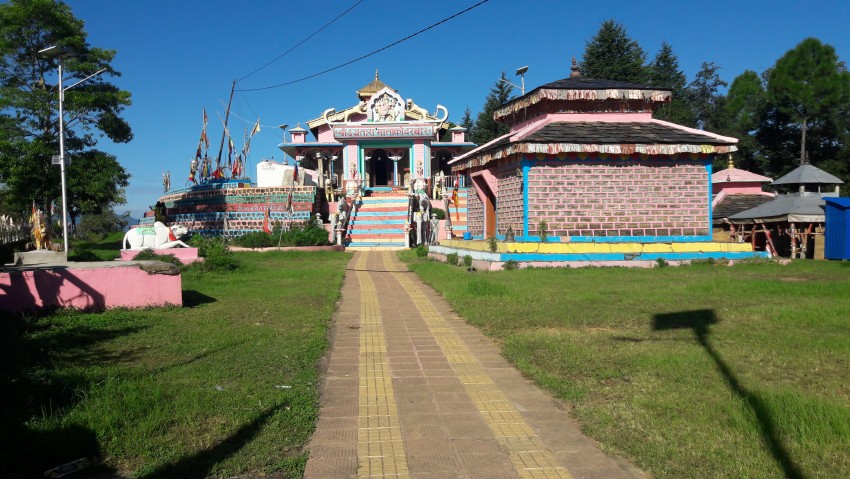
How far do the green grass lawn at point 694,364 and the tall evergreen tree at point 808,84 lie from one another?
3767cm

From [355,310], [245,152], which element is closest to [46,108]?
[245,152]

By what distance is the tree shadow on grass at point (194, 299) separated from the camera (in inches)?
431

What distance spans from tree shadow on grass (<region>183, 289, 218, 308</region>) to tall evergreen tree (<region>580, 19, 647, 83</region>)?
3730 centimetres

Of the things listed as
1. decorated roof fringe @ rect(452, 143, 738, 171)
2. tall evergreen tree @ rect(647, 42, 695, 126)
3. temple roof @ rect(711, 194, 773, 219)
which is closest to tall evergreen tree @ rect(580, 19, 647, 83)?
tall evergreen tree @ rect(647, 42, 695, 126)

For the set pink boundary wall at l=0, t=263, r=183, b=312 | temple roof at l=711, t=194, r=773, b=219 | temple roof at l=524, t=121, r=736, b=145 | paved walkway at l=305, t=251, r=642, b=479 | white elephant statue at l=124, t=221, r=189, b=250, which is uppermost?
temple roof at l=524, t=121, r=736, b=145

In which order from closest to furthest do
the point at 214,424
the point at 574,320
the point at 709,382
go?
1. the point at 214,424
2. the point at 709,382
3. the point at 574,320

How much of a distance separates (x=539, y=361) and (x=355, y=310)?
4918mm

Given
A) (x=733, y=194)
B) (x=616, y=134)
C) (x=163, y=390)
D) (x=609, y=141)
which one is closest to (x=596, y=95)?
(x=616, y=134)

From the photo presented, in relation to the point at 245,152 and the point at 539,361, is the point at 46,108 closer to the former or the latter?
the point at 245,152

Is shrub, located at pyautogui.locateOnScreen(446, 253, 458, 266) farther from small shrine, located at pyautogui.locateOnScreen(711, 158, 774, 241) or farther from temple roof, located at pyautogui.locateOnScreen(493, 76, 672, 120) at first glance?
small shrine, located at pyautogui.locateOnScreen(711, 158, 774, 241)

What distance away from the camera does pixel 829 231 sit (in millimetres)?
20000

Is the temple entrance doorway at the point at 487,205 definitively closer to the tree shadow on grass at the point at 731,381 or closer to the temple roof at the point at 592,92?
the temple roof at the point at 592,92

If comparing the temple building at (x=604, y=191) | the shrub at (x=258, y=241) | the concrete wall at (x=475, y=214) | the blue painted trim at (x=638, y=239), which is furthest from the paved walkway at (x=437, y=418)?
the shrub at (x=258, y=241)

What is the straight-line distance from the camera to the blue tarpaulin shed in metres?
19.2
